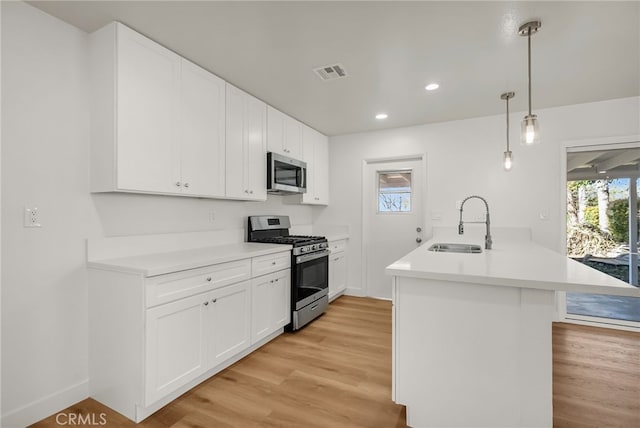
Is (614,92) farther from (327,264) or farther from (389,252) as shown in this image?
(327,264)

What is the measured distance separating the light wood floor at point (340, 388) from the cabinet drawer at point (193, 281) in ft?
2.27

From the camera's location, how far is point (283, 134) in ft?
11.5

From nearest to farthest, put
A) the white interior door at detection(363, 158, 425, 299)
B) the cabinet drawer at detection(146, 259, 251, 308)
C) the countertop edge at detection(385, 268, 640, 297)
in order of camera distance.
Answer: the countertop edge at detection(385, 268, 640, 297)
the cabinet drawer at detection(146, 259, 251, 308)
the white interior door at detection(363, 158, 425, 299)

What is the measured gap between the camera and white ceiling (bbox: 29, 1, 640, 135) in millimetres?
1782

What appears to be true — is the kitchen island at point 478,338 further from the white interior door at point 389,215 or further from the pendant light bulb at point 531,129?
the white interior door at point 389,215

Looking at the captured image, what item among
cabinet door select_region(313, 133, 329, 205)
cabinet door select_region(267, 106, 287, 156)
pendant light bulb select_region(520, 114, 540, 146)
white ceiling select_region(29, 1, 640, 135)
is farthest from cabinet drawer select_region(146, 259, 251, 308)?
→ pendant light bulb select_region(520, 114, 540, 146)

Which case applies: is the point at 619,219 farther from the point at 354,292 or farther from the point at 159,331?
the point at 159,331

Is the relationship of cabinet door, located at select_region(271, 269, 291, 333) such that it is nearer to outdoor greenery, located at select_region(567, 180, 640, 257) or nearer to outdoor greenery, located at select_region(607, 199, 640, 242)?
outdoor greenery, located at select_region(567, 180, 640, 257)

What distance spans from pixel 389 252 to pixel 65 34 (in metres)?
3.89

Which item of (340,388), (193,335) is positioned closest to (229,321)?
(193,335)

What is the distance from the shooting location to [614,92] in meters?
2.96

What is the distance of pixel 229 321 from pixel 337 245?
7.02 ft

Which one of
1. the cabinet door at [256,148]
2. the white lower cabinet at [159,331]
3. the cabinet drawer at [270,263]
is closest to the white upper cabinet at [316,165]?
the cabinet door at [256,148]

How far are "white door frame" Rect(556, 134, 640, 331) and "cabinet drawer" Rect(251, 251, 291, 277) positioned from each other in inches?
118
